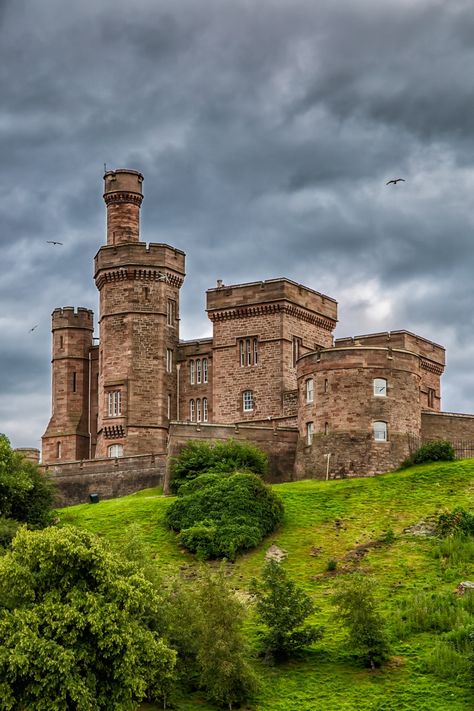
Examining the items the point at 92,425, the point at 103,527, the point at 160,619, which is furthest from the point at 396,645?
the point at 92,425

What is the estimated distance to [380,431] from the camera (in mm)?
74375

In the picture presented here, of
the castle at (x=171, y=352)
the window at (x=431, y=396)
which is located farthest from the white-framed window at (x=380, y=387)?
the window at (x=431, y=396)

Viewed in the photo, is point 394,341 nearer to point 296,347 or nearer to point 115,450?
point 296,347

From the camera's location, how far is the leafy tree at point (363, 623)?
51.4m

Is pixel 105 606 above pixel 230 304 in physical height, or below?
below

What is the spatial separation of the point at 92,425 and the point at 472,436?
27.5m

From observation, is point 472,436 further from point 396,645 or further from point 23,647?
point 23,647

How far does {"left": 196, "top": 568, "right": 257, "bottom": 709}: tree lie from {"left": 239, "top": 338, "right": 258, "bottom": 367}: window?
38.5 metres

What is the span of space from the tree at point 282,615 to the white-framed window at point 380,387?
21.8 metres

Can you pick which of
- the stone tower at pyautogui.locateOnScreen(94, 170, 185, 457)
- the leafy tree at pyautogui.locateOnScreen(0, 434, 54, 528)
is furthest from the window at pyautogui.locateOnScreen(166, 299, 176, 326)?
Result: the leafy tree at pyautogui.locateOnScreen(0, 434, 54, 528)

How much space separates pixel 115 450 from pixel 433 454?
2160 cm

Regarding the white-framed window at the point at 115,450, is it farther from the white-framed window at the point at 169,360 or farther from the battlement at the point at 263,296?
the battlement at the point at 263,296

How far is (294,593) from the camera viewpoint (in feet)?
175

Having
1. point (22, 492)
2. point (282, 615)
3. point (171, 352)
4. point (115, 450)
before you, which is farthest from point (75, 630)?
point (171, 352)
